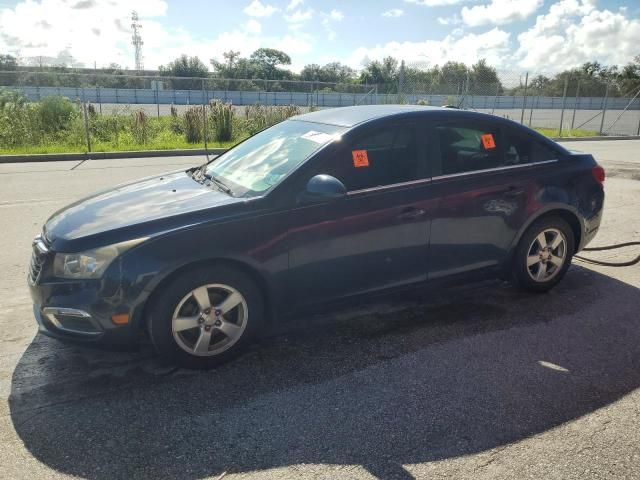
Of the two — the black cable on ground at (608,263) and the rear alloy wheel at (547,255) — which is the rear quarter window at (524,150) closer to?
the rear alloy wheel at (547,255)

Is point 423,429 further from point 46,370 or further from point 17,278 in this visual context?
point 17,278

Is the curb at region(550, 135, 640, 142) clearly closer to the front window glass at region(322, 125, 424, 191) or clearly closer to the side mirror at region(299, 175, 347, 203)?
the front window glass at region(322, 125, 424, 191)

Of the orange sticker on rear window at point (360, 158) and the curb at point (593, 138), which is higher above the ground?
the orange sticker on rear window at point (360, 158)

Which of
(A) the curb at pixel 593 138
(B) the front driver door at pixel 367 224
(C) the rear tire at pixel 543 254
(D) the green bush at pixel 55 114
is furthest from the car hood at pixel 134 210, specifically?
(A) the curb at pixel 593 138

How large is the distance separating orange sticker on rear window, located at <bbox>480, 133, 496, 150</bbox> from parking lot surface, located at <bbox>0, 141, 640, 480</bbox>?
4.30ft

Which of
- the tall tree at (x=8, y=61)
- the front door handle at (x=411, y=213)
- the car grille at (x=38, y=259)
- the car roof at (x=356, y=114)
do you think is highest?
the tall tree at (x=8, y=61)

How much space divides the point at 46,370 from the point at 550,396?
3131 millimetres

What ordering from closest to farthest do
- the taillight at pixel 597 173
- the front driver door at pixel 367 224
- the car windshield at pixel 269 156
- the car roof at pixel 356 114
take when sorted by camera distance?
the front driver door at pixel 367 224, the car windshield at pixel 269 156, the car roof at pixel 356 114, the taillight at pixel 597 173

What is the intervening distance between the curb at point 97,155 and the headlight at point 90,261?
11816mm

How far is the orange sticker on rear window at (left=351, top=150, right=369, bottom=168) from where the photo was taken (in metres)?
3.70

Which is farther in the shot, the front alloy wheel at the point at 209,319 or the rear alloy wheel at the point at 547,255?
the rear alloy wheel at the point at 547,255

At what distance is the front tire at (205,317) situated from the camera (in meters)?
3.12

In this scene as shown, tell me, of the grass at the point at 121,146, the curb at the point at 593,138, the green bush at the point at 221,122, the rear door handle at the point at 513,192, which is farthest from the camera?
the curb at the point at 593,138

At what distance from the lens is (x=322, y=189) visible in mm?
3342
